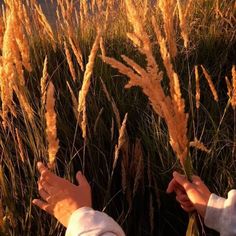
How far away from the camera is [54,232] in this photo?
132cm

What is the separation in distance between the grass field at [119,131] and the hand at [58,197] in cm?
4

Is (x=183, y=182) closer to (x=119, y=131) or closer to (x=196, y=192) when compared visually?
(x=196, y=192)

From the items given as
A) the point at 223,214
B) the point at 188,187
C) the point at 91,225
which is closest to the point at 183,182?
the point at 188,187

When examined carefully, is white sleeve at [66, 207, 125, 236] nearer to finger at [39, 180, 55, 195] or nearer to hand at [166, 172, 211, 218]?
finger at [39, 180, 55, 195]

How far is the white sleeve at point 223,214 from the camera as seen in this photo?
1.18 m

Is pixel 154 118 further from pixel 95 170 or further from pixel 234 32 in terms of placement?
pixel 234 32

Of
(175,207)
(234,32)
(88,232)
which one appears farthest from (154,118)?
(234,32)

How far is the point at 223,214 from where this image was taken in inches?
47.3

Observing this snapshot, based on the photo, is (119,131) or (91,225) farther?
(119,131)

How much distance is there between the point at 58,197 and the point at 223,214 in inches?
16.0

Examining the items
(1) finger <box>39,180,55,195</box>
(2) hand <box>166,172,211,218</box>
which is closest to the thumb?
(2) hand <box>166,172,211,218</box>

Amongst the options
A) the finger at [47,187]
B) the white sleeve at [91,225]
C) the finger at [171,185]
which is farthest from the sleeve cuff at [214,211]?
the finger at [47,187]

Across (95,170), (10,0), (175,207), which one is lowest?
(175,207)

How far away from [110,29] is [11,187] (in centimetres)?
140
